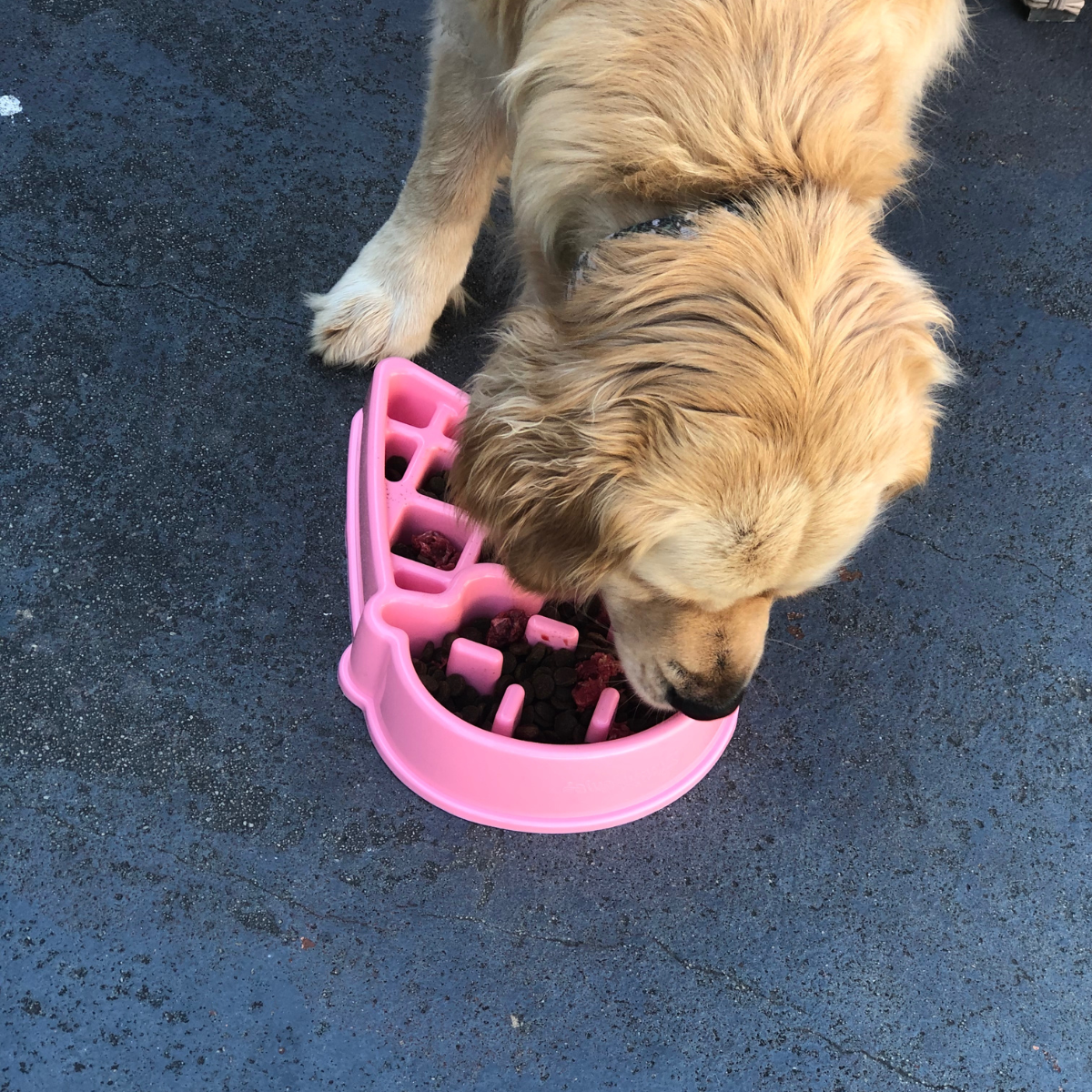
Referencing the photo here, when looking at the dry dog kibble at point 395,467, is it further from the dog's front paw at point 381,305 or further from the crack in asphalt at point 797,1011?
the crack in asphalt at point 797,1011

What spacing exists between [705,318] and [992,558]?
6.05 ft

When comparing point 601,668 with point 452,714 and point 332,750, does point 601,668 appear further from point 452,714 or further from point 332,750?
point 332,750

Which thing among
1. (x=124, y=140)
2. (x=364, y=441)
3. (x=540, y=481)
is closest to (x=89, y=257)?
(x=124, y=140)

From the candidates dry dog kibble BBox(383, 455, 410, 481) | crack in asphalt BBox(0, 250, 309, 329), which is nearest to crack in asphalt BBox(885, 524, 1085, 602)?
dry dog kibble BBox(383, 455, 410, 481)

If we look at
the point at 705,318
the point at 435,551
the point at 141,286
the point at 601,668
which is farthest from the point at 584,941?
the point at 141,286

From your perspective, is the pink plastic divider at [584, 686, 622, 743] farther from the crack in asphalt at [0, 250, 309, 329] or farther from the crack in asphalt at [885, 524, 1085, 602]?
the crack in asphalt at [0, 250, 309, 329]

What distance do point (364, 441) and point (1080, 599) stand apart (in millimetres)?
2245

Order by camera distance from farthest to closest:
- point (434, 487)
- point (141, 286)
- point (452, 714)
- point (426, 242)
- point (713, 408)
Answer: point (141, 286), point (426, 242), point (434, 487), point (452, 714), point (713, 408)

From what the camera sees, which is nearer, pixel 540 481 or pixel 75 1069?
pixel 540 481

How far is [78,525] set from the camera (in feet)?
7.97

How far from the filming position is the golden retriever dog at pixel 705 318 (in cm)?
151

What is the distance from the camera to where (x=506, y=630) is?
2.25m

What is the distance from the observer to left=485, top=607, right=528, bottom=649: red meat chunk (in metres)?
2.25

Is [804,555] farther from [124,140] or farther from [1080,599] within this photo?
[124,140]
